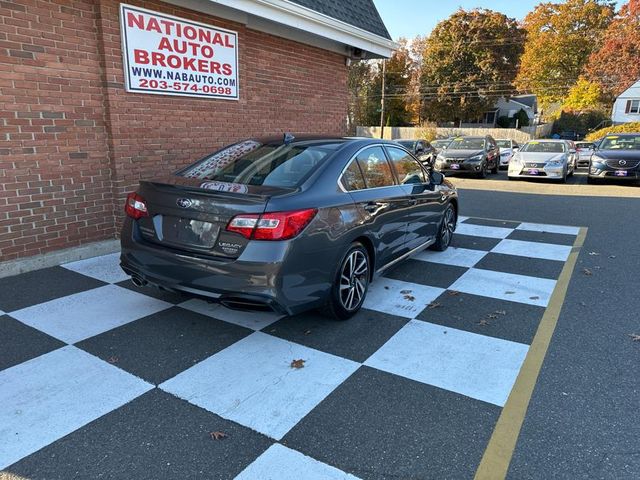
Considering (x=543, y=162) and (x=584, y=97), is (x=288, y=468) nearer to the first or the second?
(x=543, y=162)

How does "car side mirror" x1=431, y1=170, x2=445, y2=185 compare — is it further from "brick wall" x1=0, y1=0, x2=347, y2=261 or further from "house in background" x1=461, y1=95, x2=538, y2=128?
"house in background" x1=461, y1=95, x2=538, y2=128

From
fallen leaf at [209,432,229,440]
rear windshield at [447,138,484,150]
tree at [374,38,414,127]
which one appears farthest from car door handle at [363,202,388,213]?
tree at [374,38,414,127]

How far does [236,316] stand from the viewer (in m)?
4.07

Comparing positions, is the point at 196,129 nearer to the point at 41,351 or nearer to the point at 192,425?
the point at 41,351

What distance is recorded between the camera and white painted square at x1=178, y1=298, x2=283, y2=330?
12.9 feet

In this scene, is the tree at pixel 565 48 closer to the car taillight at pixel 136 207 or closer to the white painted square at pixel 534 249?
the white painted square at pixel 534 249

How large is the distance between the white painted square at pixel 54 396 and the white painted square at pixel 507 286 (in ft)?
11.2

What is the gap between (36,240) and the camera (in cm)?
515

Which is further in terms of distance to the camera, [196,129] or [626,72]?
[626,72]

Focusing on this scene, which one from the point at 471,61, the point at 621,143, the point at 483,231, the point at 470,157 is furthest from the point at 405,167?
the point at 471,61

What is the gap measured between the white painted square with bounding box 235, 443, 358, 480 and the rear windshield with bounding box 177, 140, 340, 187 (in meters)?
1.96

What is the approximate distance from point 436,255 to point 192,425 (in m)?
4.35

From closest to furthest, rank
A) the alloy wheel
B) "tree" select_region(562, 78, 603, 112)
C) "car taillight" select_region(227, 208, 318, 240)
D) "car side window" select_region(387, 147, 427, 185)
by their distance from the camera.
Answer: "car taillight" select_region(227, 208, 318, 240)
the alloy wheel
"car side window" select_region(387, 147, 427, 185)
"tree" select_region(562, 78, 603, 112)

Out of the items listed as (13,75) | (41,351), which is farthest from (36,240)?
(41,351)
